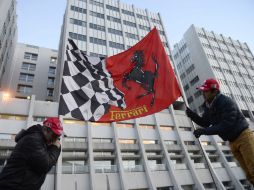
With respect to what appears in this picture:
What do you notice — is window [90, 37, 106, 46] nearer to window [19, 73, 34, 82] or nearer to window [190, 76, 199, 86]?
window [19, 73, 34, 82]

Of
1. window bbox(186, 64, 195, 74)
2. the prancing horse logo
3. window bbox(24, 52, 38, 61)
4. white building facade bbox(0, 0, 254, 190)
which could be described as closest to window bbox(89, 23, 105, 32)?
white building facade bbox(0, 0, 254, 190)

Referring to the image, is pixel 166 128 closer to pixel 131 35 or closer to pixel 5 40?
pixel 131 35

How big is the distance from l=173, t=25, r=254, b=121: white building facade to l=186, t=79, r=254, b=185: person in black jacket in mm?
44194

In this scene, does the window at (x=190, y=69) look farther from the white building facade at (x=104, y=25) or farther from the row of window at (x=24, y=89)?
the row of window at (x=24, y=89)

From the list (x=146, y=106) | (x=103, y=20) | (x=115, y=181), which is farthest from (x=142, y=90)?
(x=103, y=20)

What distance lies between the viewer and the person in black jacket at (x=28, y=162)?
3029mm

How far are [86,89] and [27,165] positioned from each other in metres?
4.35

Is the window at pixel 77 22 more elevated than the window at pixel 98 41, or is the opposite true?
the window at pixel 77 22

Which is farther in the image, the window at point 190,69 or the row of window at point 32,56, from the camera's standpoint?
the window at point 190,69

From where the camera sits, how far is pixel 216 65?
5262cm

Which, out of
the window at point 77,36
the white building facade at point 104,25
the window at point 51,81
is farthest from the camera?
the window at point 51,81

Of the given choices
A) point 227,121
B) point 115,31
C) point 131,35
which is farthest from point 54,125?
point 131,35

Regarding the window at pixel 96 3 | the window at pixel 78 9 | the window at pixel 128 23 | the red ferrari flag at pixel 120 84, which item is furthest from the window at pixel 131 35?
the red ferrari flag at pixel 120 84

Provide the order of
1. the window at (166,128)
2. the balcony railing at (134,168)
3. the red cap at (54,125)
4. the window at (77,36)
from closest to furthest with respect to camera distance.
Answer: the red cap at (54,125) < the balcony railing at (134,168) < the window at (166,128) < the window at (77,36)
